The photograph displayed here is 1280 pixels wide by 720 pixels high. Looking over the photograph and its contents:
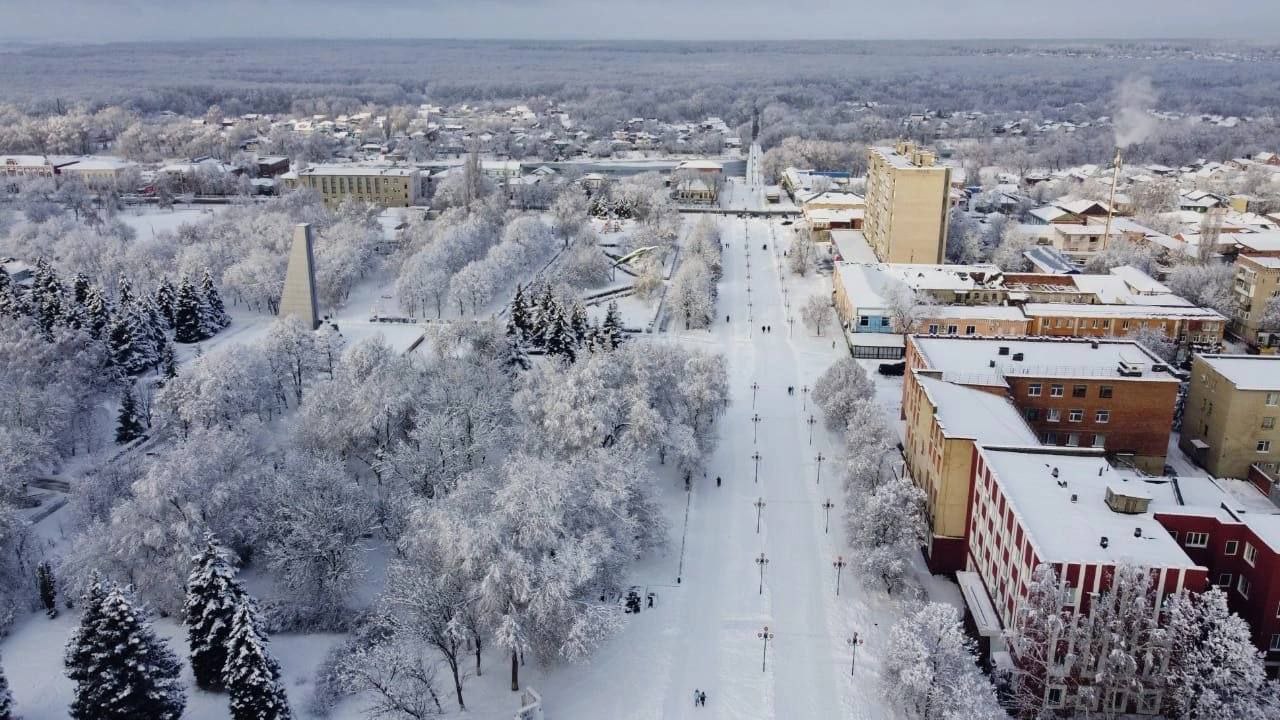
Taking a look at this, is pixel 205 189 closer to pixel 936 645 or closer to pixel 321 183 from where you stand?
pixel 321 183

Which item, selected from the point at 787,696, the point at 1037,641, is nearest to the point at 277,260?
the point at 787,696

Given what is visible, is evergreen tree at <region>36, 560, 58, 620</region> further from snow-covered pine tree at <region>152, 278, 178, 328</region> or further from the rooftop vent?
the rooftop vent

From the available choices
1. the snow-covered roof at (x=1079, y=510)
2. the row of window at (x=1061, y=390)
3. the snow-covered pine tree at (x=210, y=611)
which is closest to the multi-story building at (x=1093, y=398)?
the row of window at (x=1061, y=390)

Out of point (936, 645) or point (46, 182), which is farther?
point (46, 182)

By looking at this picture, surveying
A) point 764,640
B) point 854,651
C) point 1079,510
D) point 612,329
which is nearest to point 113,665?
point 764,640

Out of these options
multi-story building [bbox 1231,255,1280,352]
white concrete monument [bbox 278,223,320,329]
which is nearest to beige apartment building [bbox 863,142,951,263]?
multi-story building [bbox 1231,255,1280,352]

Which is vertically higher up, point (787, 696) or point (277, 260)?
point (277, 260)

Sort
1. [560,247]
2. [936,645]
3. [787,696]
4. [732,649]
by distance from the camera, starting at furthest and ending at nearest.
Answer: [560,247] → [732,649] → [787,696] → [936,645]
